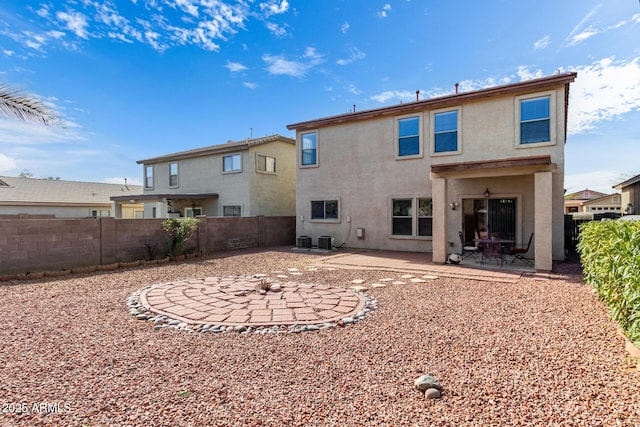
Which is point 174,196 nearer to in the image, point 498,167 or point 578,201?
point 498,167

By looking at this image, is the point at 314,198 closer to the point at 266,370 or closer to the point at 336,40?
the point at 336,40

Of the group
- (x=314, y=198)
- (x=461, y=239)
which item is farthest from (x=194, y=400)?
(x=314, y=198)

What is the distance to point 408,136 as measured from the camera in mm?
13766

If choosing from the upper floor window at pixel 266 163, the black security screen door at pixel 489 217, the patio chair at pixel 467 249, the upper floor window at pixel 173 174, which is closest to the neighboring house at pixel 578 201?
the black security screen door at pixel 489 217

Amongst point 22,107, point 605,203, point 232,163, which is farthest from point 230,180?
point 605,203

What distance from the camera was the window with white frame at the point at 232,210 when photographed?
750 inches

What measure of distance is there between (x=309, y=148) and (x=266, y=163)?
394 cm

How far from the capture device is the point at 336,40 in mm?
14961

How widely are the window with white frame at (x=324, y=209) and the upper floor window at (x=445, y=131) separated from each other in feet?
17.5

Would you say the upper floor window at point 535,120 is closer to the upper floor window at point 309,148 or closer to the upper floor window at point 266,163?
the upper floor window at point 309,148

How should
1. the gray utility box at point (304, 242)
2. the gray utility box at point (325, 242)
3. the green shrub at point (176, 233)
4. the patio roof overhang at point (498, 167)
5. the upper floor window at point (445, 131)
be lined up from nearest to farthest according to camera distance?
the patio roof overhang at point (498, 167), the green shrub at point (176, 233), the upper floor window at point (445, 131), the gray utility box at point (325, 242), the gray utility box at point (304, 242)

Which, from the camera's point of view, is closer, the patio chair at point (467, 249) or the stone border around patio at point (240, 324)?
the stone border around patio at point (240, 324)

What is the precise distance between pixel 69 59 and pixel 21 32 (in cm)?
479

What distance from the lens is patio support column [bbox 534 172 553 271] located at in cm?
916
